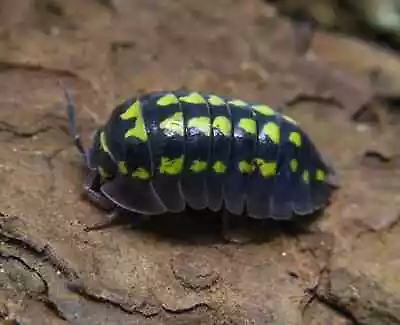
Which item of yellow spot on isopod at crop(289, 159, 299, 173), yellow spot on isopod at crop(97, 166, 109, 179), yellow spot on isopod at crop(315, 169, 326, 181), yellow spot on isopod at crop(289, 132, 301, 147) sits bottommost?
yellow spot on isopod at crop(97, 166, 109, 179)

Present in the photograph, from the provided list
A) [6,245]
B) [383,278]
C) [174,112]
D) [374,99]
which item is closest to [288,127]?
[174,112]

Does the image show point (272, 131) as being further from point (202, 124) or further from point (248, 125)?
point (202, 124)

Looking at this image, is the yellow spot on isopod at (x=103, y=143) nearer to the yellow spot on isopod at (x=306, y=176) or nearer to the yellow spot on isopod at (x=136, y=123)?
the yellow spot on isopod at (x=136, y=123)

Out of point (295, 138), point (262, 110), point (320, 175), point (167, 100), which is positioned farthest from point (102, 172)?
point (320, 175)

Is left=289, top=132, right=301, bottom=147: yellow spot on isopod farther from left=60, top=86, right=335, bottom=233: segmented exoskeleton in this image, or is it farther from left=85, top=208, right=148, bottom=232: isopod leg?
left=85, top=208, right=148, bottom=232: isopod leg

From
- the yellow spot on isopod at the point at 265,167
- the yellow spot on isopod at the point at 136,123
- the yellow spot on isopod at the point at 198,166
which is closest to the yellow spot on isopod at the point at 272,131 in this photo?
the yellow spot on isopod at the point at 265,167

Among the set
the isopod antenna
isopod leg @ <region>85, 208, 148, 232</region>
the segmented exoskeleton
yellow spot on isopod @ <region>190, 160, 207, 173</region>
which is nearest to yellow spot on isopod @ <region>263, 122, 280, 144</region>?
the segmented exoskeleton
